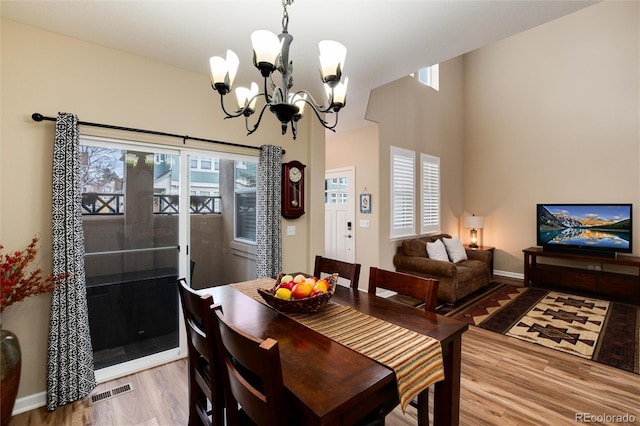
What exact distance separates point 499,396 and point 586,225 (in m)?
4.22

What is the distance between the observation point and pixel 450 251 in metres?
5.11

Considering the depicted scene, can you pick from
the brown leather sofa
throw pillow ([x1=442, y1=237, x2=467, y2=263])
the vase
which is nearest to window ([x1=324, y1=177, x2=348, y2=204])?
the brown leather sofa

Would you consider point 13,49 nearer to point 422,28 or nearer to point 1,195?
point 1,195

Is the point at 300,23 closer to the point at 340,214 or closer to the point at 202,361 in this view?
the point at 202,361

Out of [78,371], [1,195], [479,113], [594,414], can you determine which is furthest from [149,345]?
[479,113]

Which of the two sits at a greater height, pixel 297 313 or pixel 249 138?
pixel 249 138

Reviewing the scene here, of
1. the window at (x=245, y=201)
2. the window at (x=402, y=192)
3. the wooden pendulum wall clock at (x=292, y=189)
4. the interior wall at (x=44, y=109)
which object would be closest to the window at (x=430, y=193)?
the window at (x=402, y=192)

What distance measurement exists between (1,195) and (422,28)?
3.35 metres

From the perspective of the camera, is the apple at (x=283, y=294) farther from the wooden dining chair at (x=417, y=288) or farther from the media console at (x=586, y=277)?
the media console at (x=586, y=277)

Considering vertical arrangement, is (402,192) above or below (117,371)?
above

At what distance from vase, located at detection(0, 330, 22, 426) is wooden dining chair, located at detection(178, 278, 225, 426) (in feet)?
3.75

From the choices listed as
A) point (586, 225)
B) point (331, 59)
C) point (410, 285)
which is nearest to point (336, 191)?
point (410, 285)

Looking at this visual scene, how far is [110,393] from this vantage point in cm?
229

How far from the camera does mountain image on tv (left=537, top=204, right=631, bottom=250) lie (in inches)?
179
